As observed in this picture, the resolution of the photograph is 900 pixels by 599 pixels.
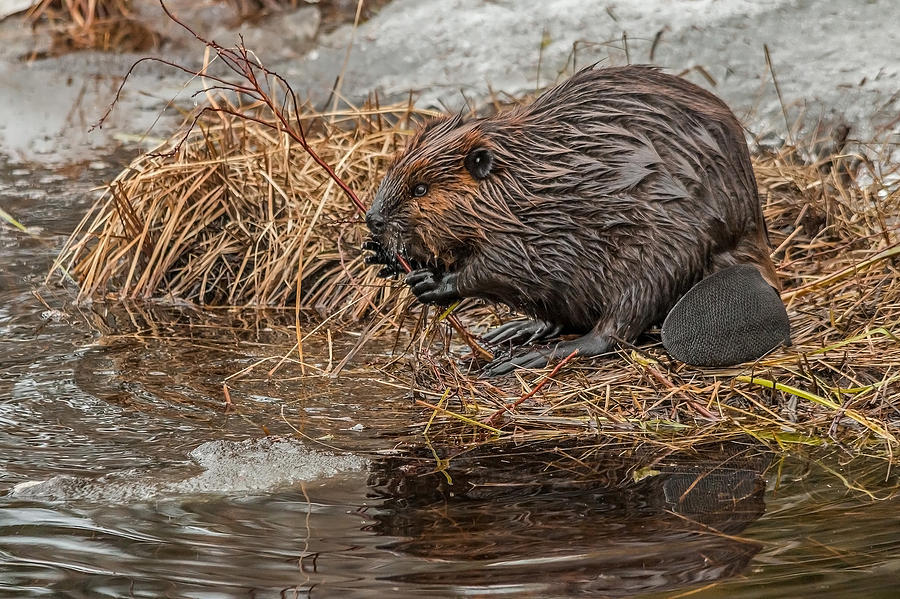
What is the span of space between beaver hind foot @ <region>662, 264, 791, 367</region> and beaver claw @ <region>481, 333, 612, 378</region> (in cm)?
22

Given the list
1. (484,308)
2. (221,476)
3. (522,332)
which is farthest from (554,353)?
(221,476)

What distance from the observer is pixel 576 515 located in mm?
2309

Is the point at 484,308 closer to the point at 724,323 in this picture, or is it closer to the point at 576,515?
the point at 724,323

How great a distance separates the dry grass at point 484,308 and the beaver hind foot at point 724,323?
0.05m

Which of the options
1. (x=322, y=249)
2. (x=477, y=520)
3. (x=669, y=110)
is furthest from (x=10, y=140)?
(x=477, y=520)

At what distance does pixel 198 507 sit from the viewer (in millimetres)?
2330

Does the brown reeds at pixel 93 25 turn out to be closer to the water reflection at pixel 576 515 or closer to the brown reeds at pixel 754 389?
the brown reeds at pixel 754 389

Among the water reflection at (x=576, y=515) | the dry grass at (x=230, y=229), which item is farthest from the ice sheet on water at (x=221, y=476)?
the dry grass at (x=230, y=229)

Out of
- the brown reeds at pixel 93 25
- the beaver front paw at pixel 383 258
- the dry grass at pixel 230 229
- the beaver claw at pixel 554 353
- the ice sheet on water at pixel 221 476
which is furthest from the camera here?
the brown reeds at pixel 93 25

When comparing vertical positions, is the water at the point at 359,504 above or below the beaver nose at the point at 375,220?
below

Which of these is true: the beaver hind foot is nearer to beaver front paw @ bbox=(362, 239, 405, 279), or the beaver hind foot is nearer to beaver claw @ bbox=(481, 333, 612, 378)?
beaver claw @ bbox=(481, 333, 612, 378)

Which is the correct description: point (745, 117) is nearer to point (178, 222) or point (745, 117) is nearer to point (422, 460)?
point (178, 222)

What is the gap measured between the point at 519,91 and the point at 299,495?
3566 millimetres

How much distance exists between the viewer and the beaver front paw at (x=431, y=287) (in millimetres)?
3242
